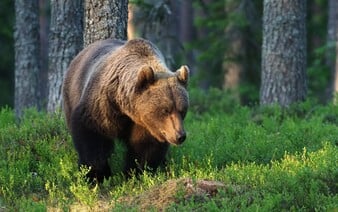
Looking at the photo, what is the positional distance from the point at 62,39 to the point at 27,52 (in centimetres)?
396

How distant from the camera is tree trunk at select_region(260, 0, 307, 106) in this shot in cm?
1308

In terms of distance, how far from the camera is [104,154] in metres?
8.12

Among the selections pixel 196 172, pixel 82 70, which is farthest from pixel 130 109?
pixel 82 70

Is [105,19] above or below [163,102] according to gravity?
above

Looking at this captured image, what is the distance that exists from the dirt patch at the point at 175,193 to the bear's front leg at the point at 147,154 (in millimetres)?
890

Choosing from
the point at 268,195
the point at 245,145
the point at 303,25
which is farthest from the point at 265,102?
the point at 268,195

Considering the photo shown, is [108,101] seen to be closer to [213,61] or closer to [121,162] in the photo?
[121,162]

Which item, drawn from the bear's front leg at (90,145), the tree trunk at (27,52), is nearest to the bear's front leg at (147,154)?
the bear's front leg at (90,145)

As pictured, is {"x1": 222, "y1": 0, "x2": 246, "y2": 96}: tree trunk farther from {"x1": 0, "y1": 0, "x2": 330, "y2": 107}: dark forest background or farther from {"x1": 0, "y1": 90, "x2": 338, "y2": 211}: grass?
{"x1": 0, "y1": 90, "x2": 338, "y2": 211}: grass

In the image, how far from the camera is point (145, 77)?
757cm

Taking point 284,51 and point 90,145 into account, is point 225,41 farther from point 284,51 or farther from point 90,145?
point 90,145

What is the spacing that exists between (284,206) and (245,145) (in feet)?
8.59

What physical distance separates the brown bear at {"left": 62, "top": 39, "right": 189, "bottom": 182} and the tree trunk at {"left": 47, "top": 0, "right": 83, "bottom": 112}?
3.24 meters

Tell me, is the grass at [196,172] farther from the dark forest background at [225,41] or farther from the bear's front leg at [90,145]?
the dark forest background at [225,41]
